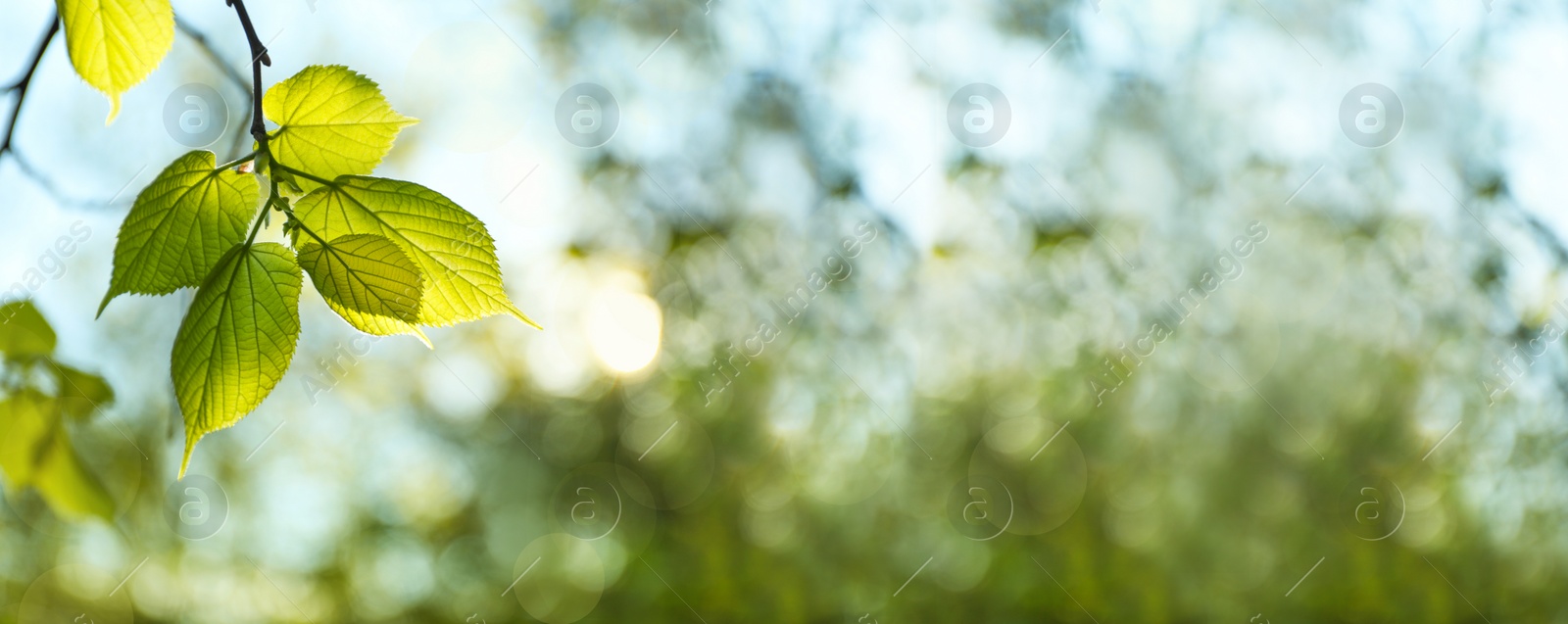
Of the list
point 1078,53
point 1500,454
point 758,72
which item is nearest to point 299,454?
point 758,72

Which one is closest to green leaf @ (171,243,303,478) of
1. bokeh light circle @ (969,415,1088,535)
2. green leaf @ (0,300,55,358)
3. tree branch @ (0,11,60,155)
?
tree branch @ (0,11,60,155)

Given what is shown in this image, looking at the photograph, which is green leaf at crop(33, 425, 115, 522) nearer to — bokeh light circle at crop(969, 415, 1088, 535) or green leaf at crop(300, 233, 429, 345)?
green leaf at crop(300, 233, 429, 345)

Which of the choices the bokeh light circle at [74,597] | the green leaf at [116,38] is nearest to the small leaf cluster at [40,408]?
the green leaf at [116,38]

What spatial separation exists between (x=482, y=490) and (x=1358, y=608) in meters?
3.66

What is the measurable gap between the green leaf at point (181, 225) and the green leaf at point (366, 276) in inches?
2.0

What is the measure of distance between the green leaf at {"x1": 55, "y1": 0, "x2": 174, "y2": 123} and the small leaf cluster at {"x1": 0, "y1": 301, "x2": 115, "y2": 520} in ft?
1.07

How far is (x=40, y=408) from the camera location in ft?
2.01

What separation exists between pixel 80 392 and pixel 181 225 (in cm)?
40

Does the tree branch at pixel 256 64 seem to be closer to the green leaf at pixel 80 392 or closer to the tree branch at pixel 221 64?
the tree branch at pixel 221 64

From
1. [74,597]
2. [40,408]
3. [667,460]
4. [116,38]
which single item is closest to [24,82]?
[116,38]

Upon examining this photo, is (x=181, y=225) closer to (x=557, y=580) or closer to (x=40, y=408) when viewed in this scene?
(x=40, y=408)

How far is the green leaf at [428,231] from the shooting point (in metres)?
0.33

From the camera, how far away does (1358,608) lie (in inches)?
121

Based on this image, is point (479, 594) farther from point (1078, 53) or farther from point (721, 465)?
point (1078, 53)
